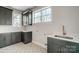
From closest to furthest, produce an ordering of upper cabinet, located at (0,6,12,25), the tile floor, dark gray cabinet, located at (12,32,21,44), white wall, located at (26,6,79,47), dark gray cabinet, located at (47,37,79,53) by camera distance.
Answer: dark gray cabinet, located at (47,37,79,53) → white wall, located at (26,6,79,47) → the tile floor → upper cabinet, located at (0,6,12,25) → dark gray cabinet, located at (12,32,21,44)

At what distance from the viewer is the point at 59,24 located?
1.14 meters

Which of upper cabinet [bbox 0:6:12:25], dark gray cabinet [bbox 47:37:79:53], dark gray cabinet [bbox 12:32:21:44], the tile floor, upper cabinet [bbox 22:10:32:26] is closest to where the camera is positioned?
dark gray cabinet [bbox 47:37:79:53]

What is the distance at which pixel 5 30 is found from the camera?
1.38 metres

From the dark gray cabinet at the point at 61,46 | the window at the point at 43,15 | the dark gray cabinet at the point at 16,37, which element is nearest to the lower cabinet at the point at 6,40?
the dark gray cabinet at the point at 16,37

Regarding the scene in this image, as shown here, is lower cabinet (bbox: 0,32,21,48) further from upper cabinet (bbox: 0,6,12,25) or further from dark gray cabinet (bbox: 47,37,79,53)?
dark gray cabinet (bbox: 47,37,79,53)

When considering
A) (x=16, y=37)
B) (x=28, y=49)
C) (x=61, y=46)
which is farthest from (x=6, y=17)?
(x=61, y=46)

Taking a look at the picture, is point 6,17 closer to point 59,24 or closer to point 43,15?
point 43,15

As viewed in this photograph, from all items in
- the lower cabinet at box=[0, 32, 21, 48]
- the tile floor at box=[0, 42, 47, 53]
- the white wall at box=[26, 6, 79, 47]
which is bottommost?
the tile floor at box=[0, 42, 47, 53]

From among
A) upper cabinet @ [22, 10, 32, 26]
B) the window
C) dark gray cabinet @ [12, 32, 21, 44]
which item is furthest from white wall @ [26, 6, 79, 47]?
dark gray cabinet @ [12, 32, 21, 44]

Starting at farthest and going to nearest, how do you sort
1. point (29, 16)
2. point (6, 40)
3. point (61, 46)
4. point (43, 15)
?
point (6, 40) < point (29, 16) < point (43, 15) < point (61, 46)

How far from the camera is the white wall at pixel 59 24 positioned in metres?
0.95

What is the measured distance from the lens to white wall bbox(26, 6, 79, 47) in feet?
3.13

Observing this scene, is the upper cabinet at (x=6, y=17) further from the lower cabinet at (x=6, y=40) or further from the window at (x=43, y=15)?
the window at (x=43, y=15)
